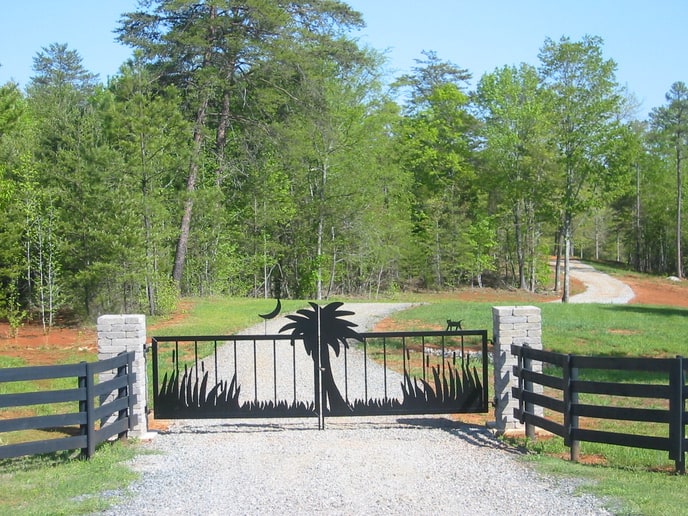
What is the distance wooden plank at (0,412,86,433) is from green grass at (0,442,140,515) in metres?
0.42

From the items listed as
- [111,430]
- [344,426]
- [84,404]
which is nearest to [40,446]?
[84,404]

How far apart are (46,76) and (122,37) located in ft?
114

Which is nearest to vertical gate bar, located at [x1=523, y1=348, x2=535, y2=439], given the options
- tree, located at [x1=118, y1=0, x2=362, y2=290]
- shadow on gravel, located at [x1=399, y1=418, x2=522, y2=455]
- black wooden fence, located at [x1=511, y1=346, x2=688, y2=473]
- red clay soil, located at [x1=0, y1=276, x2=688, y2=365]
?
black wooden fence, located at [x1=511, y1=346, x2=688, y2=473]

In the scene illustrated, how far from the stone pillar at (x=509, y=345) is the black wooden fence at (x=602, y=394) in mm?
208

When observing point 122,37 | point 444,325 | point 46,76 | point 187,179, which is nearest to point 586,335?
point 444,325

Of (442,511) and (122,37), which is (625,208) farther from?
(442,511)

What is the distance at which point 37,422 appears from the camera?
23.4 ft

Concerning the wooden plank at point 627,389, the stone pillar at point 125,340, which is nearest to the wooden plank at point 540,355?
the wooden plank at point 627,389

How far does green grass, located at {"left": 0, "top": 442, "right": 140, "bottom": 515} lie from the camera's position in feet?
18.9

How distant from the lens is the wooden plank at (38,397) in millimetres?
6953

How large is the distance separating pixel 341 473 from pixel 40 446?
296 centimetres

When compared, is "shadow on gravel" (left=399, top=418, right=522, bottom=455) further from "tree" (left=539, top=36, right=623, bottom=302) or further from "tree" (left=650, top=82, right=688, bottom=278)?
"tree" (left=650, top=82, right=688, bottom=278)

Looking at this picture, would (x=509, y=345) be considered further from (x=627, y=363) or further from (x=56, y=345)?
(x=56, y=345)

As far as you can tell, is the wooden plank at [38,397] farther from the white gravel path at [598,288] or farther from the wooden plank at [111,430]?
the white gravel path at [598,288]
